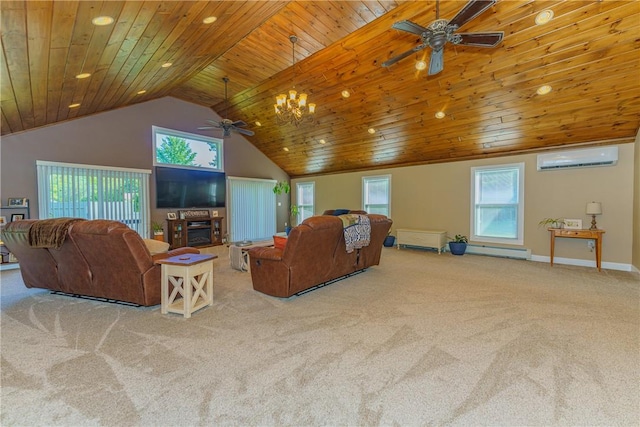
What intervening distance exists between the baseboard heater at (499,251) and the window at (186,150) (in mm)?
7226

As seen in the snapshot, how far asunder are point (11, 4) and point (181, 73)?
12.1ft

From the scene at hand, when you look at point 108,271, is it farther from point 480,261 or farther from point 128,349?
point 480,261

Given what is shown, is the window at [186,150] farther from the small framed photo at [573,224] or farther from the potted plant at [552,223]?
the small framed photo at [573,224]

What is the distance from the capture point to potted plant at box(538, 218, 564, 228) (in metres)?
5.52

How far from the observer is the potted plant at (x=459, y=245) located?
21.3ft

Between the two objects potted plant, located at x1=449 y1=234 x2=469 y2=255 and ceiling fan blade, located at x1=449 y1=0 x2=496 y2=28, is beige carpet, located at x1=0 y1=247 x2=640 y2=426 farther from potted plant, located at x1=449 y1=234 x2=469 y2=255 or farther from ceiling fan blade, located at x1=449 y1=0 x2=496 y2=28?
ceiling fan blade, located at x1=449 y1=0 x2=496 y2=28

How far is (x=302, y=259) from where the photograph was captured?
348 centimetres

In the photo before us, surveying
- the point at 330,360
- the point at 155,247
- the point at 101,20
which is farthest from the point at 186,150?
the point at 330,360

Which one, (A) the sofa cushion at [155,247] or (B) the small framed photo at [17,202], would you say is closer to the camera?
(A) the sofa cushion at [155,247]

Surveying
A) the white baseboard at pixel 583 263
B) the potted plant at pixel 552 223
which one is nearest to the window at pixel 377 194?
the potted plant at pixel 552 223

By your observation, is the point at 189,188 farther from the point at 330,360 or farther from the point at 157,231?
the point at 330,360

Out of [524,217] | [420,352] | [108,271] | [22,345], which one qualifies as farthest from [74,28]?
[524,217]

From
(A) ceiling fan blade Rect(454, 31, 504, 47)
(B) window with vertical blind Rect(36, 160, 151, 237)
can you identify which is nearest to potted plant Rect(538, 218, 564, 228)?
(A) ceiling fan blade Rect(454, 31, 504, 47)

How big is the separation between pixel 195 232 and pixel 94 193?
2390 mm
